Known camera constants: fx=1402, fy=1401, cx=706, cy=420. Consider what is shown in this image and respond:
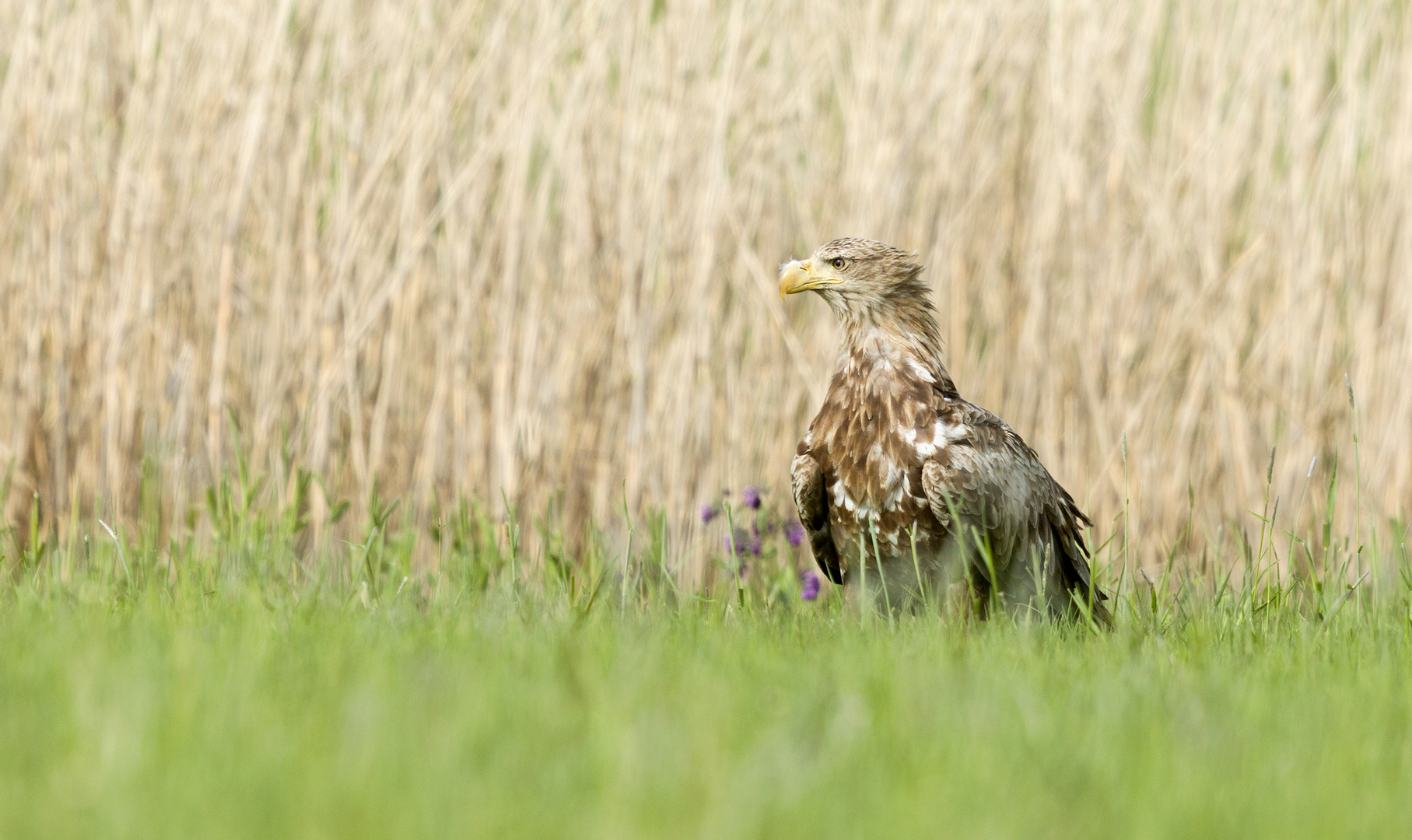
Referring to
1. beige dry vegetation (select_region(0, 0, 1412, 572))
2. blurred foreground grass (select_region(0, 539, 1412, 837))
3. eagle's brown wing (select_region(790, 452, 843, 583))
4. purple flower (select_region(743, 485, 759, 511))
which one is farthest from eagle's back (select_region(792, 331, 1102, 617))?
beige dry vegetation (select_region(0, 0, 1412, 572))

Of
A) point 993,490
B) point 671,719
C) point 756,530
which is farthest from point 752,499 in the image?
point 671,719

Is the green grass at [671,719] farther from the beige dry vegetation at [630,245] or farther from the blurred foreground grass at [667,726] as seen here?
the beige dry vegetation at [630,245]

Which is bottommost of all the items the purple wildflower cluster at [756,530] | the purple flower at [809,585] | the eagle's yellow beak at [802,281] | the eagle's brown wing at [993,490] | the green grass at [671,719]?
the purple flower at [809,585]

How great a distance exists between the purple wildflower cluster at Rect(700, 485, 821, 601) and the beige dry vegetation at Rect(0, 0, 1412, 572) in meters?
0.11

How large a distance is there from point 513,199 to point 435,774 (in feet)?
9.52

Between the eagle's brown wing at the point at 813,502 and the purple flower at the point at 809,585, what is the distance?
37 centimetres

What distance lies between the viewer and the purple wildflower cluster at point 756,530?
431 centimetres

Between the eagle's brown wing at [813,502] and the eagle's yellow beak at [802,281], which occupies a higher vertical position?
the eagle's yellow beak at [802,281]

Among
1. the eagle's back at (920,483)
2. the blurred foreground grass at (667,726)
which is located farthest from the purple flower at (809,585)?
the blurred foreground grass at (667,726)

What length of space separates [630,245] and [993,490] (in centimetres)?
152

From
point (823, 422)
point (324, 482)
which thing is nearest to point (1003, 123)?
point (823, 422)

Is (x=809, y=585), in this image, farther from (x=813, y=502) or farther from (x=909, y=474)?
(x=909, y=474)

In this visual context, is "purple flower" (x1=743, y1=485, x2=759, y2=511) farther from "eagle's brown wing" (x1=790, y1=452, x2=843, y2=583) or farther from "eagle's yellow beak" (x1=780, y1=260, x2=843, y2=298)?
"eagle's yellow beak" (x1=780, y1=260, x2=843, y2=298)

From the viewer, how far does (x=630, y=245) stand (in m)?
4.46
